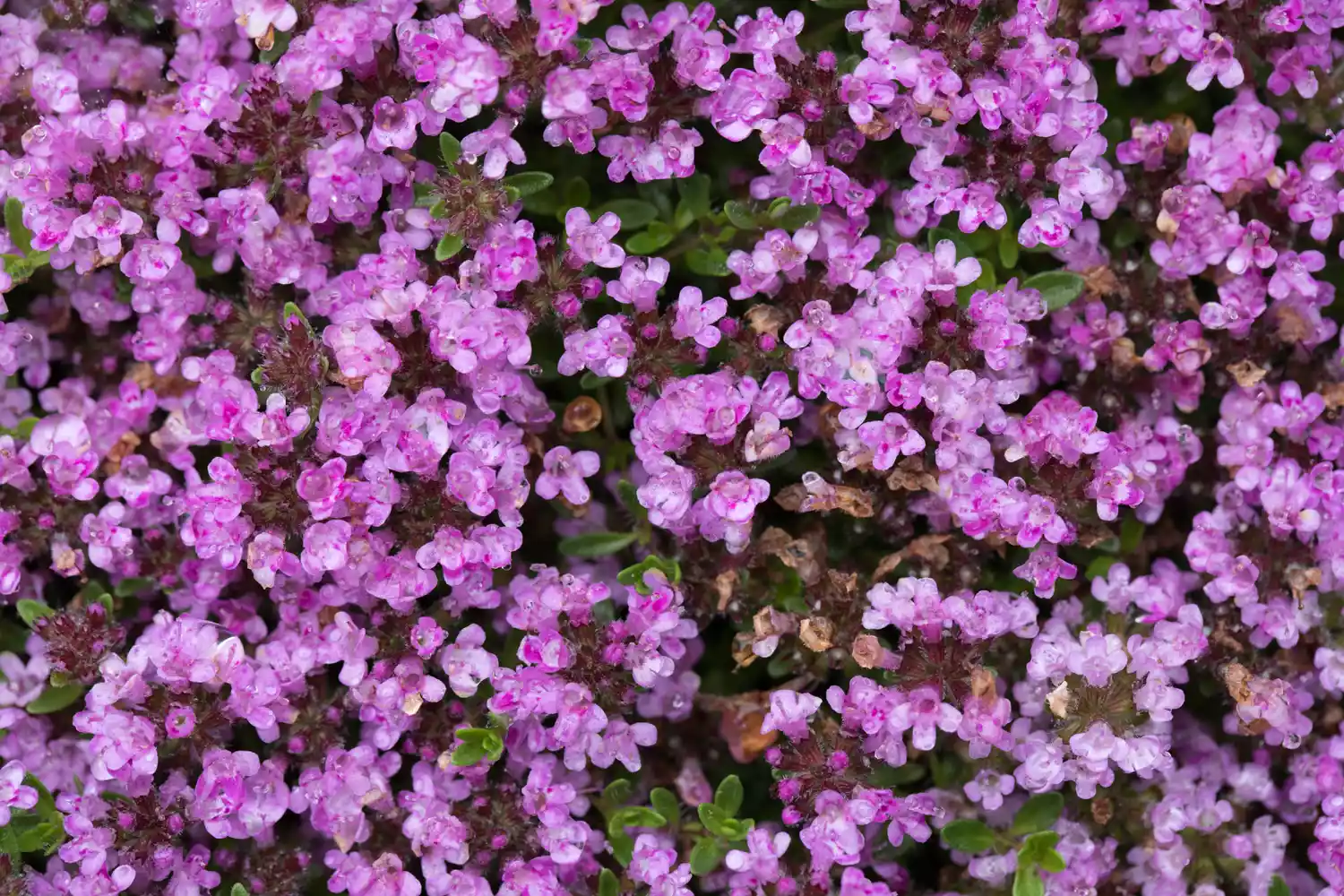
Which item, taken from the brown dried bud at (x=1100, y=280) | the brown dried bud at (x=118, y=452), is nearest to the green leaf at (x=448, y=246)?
the brown dried bud at (x=118, y=452)

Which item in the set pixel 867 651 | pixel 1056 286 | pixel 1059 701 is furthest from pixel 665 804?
pixel 1056 286

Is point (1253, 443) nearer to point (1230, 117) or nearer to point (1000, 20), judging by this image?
point (1230, 117)

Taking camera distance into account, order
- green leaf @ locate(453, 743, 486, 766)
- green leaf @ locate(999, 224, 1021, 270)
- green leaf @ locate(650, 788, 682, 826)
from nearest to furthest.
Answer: green leaf @ locate(453, 743, 486, 766) < green leaf @ locate(650, 788, 682, 826) < green leaf @ locate(999, 224, 1021, 270)

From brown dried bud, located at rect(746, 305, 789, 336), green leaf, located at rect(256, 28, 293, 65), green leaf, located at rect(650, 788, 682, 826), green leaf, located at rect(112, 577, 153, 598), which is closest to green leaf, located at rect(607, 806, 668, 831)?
green leaf, located at rect(650, 788, 682, 826)

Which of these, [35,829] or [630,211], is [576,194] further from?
[35,829]

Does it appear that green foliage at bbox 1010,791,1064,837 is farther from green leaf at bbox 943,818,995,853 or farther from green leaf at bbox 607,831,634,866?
green leaf at bbox 607,831,634,866

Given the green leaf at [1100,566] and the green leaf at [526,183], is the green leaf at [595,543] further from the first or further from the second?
the green leaf at [1100,566]
